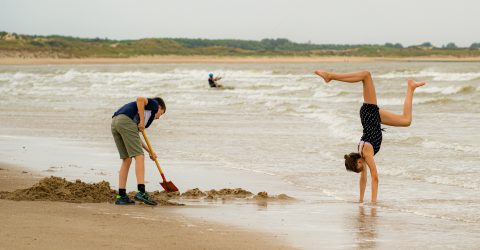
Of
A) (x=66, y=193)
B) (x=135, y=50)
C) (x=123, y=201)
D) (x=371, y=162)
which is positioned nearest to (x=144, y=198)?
(x=123, y=201)

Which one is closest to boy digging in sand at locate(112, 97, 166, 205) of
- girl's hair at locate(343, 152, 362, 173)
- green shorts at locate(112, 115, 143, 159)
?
green shorts at locate(112, 115, 143, 159)

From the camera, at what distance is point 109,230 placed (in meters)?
6.83

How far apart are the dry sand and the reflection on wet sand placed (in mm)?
682

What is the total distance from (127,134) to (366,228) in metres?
2.69

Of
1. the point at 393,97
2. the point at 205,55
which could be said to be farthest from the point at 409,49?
the point at 393,97

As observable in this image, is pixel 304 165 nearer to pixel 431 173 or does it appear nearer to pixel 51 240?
pixel 431 173

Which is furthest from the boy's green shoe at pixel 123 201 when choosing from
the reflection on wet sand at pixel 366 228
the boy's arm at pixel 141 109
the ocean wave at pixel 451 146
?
the ocean wave at pixel 451 146

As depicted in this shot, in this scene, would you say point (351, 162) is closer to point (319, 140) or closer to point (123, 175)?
point (123, 175)

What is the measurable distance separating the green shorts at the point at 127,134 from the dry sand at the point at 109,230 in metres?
0.60

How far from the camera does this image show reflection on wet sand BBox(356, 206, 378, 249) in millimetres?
6695

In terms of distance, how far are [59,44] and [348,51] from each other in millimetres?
46671

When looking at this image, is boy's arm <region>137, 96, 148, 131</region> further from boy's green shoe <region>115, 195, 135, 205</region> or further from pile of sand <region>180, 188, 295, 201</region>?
pile of sand <region>180, 188, 295, 201</region>

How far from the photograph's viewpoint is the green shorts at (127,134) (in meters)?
8.50

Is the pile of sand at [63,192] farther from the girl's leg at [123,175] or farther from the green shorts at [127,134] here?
the green shorts at [127,134]
